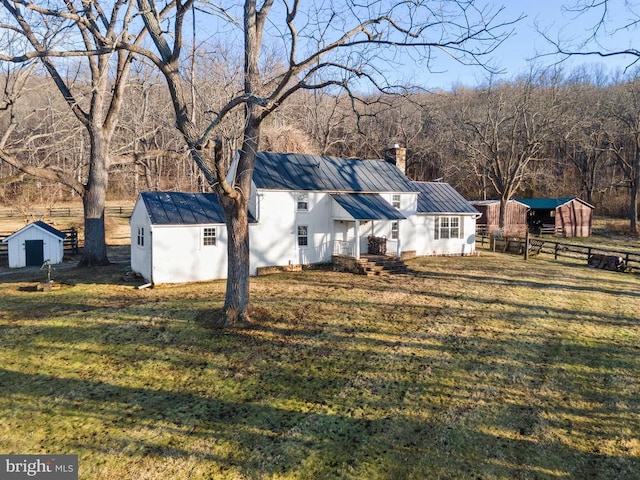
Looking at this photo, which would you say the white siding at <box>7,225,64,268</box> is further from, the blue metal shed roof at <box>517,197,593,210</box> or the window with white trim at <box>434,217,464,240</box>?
the blue metal shed roof at <box>517,197,593,210</box>

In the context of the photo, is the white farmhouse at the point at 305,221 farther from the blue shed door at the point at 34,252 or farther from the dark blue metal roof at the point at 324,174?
the blue shed door at the point at 34,252

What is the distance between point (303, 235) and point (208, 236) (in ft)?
15.7

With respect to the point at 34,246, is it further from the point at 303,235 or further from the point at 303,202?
the point at 303,202

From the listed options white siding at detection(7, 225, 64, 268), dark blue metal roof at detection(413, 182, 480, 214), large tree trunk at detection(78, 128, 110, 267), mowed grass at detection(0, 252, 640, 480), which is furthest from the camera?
dark blue metal roof at detection(413, 182, 480, 214)

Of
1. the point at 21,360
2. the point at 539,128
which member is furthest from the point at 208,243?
the point at 539,128

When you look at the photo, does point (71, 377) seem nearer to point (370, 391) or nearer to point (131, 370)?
point (131, 370)

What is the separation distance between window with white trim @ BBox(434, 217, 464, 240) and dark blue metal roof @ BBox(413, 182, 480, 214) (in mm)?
586

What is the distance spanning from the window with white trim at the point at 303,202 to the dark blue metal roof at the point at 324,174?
352 mm

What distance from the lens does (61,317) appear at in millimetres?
12375

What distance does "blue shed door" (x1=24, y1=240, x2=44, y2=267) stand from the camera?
21562mm

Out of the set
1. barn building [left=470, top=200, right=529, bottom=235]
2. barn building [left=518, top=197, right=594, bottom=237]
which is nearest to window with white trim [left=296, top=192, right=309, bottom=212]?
barn building [left=470, top=200, right=529, bottom=235]

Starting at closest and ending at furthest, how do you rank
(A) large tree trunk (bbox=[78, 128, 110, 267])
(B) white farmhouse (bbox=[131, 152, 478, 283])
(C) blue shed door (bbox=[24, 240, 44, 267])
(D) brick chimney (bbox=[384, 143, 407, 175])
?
(B) white farmhouse (bbox=[131, 152, 478, 283]), (A) large tree trunk (bbox=[78, 128, 110, 267]), (C) blue shed door (bbox=[24, 240, 44, 267]), (D) brick chimney (bbox=[384, 143, 407, 175])

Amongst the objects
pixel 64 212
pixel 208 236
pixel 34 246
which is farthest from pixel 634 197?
pixel 64 212

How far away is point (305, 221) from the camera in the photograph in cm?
2038
